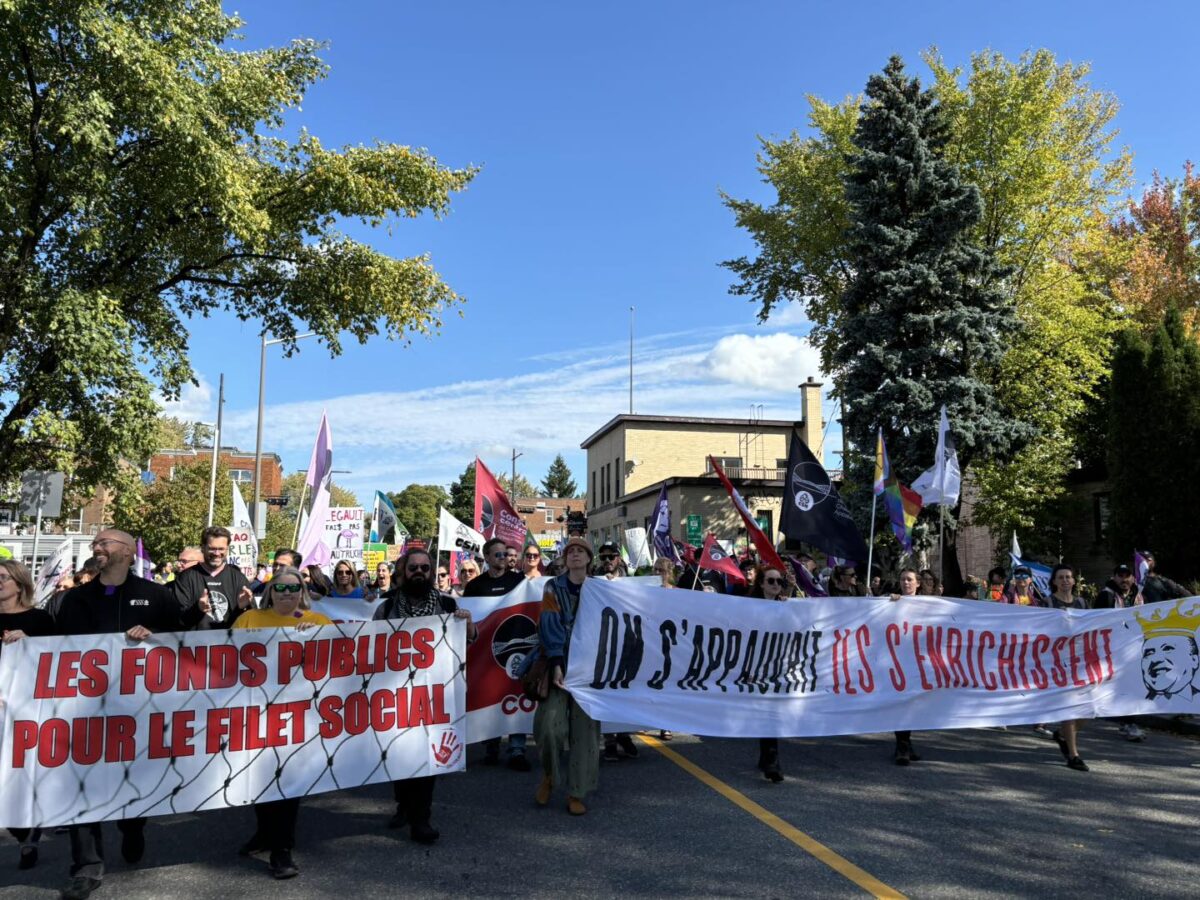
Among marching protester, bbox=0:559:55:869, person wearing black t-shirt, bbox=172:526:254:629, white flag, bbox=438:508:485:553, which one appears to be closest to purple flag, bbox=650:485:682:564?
white flag, bbox=438:508:485:553

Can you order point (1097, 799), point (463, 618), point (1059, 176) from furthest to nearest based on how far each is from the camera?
point (1059, 176) < point (1097, 799) < point (463, 618)

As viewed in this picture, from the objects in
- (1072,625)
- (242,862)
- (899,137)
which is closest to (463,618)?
(242,862)

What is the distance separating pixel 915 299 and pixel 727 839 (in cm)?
1980

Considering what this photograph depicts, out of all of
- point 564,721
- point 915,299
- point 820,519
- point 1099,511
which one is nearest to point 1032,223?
point 915,299

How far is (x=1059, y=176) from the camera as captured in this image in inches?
967

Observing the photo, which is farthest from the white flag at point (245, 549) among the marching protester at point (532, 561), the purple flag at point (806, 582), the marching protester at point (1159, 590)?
the marching protester at point (1159, 590)

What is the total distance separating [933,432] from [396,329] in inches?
509

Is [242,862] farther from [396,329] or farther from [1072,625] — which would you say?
[396,329]

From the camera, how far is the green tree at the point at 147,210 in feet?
40.4

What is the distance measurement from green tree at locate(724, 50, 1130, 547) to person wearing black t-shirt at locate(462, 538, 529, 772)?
18.1 m

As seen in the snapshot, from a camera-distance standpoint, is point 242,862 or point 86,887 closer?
point 86,887

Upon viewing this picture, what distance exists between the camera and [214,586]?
6875 millimetres

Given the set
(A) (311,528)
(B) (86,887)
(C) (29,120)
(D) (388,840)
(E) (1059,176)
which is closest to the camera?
(B) (86,887)

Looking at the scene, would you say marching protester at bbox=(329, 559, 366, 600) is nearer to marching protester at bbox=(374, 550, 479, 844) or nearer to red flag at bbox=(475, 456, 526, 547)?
red flag at bbox=(475, 456, 526, 547)
